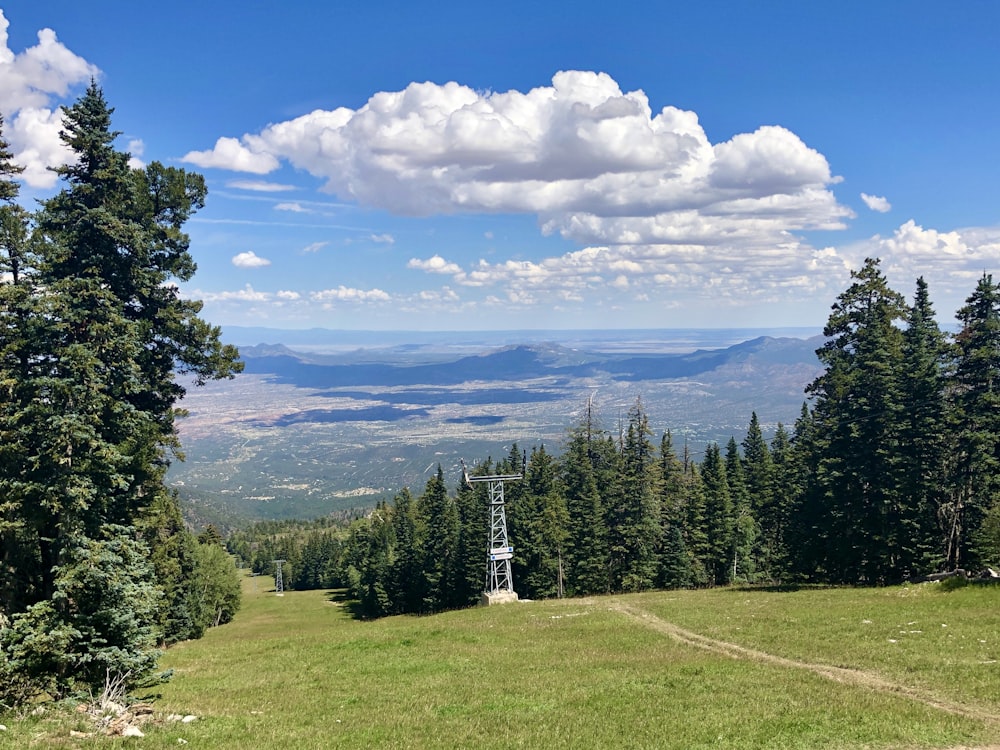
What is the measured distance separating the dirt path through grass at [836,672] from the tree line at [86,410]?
1907 cm

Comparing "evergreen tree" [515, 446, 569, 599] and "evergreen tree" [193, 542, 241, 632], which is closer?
"evergreen tree" [515, 446, 569, 599]

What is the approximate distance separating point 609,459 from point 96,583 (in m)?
60.5

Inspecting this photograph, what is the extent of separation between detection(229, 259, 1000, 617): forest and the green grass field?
346 inches

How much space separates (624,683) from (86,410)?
17472 mm

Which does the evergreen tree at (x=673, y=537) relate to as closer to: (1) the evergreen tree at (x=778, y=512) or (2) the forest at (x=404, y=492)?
(2) the forest at (x=404, y=492)

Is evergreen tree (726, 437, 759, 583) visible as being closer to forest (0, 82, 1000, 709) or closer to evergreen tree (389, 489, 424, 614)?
forest (0, 82, 1000, 709)

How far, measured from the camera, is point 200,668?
2809 cm

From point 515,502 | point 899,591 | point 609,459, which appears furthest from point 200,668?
point 609,459

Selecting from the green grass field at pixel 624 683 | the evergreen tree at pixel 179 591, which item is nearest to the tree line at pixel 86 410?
the green grass field at pixel 624 683

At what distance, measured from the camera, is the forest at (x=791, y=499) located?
4019 cm

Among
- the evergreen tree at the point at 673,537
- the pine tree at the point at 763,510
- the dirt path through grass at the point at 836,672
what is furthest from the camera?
the pine tree at the point at 763,510

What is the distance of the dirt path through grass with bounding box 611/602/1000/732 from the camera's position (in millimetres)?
15992

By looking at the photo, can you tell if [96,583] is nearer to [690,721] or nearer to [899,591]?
[690,721]

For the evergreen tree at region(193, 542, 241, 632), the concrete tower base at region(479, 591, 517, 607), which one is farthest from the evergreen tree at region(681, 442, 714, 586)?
the evergreen tree at region(193, 542, 241, 632)
